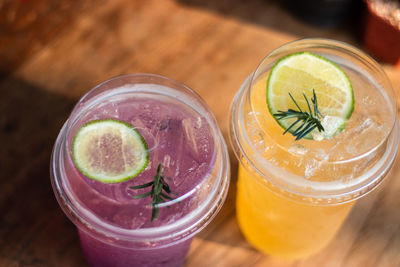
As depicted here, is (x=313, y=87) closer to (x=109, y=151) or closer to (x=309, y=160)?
(x=309, y=160)

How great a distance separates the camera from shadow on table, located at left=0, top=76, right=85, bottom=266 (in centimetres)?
147

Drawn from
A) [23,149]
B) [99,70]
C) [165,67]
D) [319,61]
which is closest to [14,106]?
→ [23,149]

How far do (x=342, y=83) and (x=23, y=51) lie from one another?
0.98 meters

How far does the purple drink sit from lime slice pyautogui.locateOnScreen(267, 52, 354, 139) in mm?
171

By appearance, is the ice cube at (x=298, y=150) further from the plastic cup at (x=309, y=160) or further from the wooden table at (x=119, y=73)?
the wooden table at (x=119, y=73)

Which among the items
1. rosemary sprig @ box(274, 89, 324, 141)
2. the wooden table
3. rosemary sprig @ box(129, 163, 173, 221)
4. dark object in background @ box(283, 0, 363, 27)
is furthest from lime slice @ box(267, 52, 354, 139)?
dark object in background @ box(283, 0, 363, 27)

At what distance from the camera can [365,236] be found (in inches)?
60.7

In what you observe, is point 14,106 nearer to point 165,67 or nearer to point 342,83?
point 165,67

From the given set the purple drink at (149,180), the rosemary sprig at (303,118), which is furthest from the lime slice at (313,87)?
Answer: the purple drink at (149,180)

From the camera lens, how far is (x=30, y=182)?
60.9 inches

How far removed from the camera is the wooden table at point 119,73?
1502 millimetres

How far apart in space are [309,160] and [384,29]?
69cm

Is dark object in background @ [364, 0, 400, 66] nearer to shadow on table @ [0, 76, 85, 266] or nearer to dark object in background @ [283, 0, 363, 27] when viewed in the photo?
dark object in background @ [283, 0, 363, 27]

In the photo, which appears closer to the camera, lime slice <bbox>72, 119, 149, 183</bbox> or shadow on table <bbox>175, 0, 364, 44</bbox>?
lime slice <bbox>72, 119, 149, 183</bbox>
